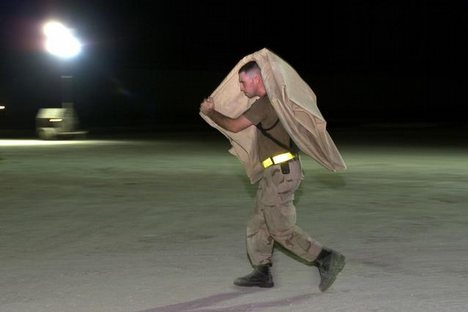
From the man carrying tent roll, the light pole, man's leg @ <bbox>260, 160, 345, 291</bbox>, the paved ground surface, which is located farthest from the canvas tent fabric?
the light pole

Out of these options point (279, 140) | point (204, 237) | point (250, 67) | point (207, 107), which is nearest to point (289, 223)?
point (279, 140)

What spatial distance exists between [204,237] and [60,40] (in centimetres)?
2046

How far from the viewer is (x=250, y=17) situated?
6500 cm

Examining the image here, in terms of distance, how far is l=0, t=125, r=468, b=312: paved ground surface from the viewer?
20.0 ft

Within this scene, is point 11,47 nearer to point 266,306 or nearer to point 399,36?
point 399,36

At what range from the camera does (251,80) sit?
5.96 metres

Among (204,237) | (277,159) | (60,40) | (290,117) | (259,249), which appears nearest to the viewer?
(290,117)

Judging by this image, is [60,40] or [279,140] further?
[60,40]

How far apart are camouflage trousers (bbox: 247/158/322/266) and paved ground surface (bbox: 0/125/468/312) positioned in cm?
43

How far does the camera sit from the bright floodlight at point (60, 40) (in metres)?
27.6

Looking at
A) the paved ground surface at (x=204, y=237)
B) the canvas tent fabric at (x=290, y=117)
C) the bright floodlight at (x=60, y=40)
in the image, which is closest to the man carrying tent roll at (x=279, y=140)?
the canvas tent fabric at (x=290, y=117)

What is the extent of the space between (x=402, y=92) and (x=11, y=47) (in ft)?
89.0

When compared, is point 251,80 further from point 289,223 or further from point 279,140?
point 289,223

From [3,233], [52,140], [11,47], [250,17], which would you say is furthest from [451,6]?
[3,233]
